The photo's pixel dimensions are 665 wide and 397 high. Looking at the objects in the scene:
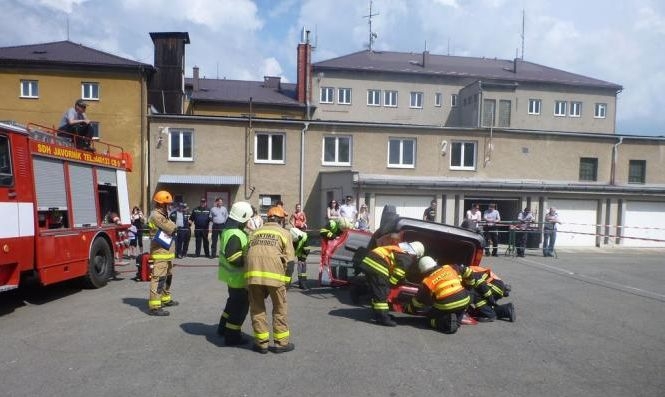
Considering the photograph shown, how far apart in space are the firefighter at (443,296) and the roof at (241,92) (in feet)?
109

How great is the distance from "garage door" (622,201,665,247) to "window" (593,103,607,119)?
24908 millimetres

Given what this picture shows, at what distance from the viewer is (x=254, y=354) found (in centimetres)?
614

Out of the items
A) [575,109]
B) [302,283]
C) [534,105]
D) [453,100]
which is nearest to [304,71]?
[453,100]

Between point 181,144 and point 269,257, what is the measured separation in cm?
2003

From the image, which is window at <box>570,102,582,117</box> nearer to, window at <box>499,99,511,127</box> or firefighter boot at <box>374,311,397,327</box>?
window at <box>499,99,511,127</box>

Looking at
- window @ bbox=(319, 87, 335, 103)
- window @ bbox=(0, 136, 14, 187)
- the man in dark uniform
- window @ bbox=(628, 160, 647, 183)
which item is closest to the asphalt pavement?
window @ bbox=(0, 136, 14, 187)

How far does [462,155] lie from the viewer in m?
26.5

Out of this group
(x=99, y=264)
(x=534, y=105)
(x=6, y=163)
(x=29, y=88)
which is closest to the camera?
(x=6, y=163)

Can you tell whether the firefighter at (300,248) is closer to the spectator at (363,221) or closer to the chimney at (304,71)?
the spectator at (363,221)

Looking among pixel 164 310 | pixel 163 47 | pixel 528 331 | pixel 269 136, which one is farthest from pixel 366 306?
pixel 163 47

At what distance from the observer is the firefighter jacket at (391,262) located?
7.72m

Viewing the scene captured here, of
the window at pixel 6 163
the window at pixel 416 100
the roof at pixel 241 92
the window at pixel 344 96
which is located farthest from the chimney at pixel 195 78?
the window at pixel 6 163

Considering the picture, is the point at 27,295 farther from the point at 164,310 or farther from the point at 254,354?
the point at 254,354

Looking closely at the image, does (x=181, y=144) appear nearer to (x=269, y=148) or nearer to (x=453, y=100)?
(x=269, y=148)
